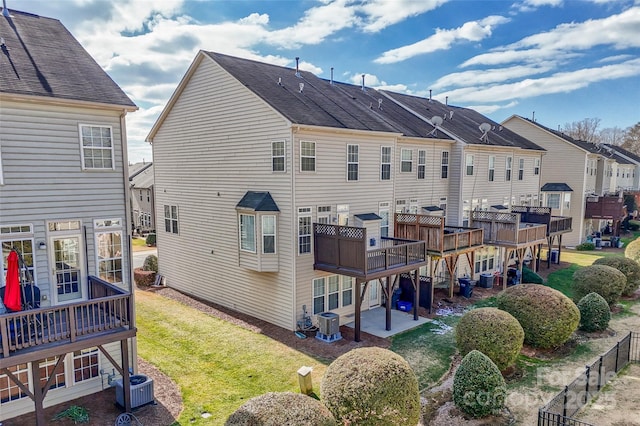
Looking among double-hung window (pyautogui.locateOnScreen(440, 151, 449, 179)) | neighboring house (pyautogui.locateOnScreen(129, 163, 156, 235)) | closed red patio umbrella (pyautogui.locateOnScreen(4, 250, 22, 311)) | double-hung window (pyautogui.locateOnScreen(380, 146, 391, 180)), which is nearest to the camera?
closed red patio umbrella (pyautogui.locateOnScreen(4, 250, 22, 311))

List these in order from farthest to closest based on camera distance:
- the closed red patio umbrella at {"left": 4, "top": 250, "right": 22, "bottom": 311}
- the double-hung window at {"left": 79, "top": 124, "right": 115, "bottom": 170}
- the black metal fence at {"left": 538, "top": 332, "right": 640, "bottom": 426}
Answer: the double-hung window at {"left": 79, "top": 124, "right": 115, "bottom": 170} < the black metal fence at {"left": 538, "top": 332, "right": 640, "bottom": 426} < the closed red patio umbrella at {"left": 4, "top": 250, "right": 22, "bottom": 311}

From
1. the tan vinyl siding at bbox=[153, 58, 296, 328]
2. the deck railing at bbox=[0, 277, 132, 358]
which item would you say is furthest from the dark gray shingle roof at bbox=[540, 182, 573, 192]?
the deck railing at bbox=[0, 277, 132, 358]

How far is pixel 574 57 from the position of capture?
36656 mm

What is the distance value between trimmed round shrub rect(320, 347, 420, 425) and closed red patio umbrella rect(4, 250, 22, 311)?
6.77 metres

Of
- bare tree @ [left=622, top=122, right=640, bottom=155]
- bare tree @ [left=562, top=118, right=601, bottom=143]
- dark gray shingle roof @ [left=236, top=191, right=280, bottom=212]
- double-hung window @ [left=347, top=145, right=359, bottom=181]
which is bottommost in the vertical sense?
dark gray shingle roof @ [left=236, top=191, right=280, bottom=212]

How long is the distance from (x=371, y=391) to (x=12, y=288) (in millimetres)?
7787

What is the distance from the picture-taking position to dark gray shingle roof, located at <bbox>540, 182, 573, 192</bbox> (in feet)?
109

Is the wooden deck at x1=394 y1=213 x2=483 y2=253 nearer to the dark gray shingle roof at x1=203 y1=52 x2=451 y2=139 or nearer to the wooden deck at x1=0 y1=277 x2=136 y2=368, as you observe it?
the dark gray shingle roof at x1=203 y1=52 x2=451 y2=139

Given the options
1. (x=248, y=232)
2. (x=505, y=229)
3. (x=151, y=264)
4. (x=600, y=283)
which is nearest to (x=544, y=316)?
(x=600, y=283)

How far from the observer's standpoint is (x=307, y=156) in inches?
589

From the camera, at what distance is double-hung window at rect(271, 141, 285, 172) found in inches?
586

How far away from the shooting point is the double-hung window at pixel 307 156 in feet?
48.5

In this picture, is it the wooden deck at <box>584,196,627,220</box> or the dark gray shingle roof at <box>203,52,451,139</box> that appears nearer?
the dark gray shingle roof at <box>203,52,451,139</box>

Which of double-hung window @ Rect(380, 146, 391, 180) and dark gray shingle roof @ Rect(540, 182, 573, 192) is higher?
double-hung window @ Rect(380, 146, 391, 180)
